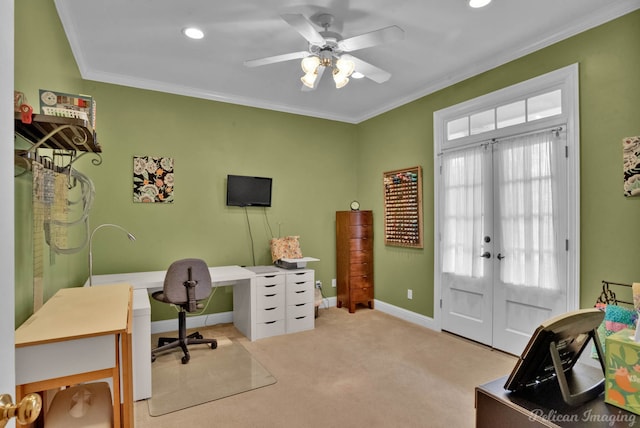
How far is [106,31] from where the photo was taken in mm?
2764

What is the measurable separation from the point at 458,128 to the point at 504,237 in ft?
4.21

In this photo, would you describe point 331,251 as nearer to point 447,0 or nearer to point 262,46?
point 262,46

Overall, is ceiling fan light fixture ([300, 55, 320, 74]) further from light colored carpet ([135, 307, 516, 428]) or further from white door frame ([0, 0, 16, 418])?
light colored carpet ([135, 307, 516, 428])

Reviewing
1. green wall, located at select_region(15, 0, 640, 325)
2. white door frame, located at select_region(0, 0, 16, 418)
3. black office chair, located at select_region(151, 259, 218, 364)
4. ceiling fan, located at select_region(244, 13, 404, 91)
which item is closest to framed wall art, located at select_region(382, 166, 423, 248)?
green wall, located at select_region(15, 0, 640, 325)

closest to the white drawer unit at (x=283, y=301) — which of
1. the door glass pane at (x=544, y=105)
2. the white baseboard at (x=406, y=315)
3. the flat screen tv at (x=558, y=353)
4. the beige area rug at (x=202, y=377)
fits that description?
the beige area rug at (x=202, y=377)

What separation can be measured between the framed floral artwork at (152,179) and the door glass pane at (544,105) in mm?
3701

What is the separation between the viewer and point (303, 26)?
87.4 inches

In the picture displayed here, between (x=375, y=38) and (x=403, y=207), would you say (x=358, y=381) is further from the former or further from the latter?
(x=375, y=38)

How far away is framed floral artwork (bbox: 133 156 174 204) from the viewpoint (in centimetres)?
373

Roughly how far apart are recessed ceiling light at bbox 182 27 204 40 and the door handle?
2778mm

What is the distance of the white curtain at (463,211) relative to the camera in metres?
3.48

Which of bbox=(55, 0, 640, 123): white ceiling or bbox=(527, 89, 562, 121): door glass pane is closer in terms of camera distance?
bbox=(55, 0, 640, 123): white ceiling

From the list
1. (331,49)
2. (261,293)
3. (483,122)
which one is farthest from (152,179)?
(483,122)

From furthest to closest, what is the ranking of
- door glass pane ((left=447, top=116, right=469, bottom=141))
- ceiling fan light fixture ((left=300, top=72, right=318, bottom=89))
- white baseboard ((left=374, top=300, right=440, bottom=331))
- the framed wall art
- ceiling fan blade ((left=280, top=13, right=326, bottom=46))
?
the framed wall art, white baseboard ((left=374, top=300, right=440, bottom=331)), door glass pane ((left=447, top=116, right=469, bottom=141)), ceiling fan light fixture ((left=300, top=72, right=318, bottom=89)), ceiling fan blade ((left=280, top=13, right=326, bottom=46))
